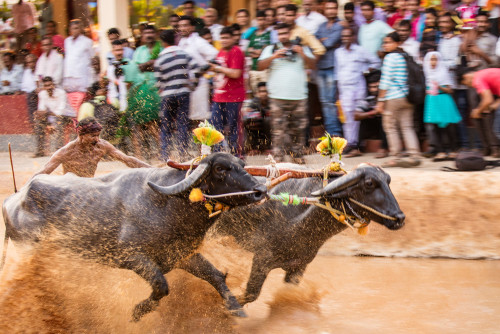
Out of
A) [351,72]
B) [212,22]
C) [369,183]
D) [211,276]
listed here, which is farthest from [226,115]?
[369,183]

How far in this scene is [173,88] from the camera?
28.9 ft

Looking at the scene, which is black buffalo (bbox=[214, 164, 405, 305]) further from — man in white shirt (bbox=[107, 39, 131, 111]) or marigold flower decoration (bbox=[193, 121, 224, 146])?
man in white shirt (bbox=[107, 39, 131, 111])

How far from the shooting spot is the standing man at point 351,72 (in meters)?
8.81

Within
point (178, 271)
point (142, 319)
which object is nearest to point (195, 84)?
point (178, 271)

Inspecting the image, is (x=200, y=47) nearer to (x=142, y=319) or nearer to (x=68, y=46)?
(x=68, y=46)

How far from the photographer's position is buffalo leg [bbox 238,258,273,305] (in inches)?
221

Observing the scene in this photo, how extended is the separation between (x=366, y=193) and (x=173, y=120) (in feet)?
13.8

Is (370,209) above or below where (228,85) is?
below

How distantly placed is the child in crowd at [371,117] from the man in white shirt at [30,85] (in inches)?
201

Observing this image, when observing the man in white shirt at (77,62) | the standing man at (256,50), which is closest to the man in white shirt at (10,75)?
the man in white shirt at (77,62)

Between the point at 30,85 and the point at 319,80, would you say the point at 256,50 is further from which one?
the point at 30,85

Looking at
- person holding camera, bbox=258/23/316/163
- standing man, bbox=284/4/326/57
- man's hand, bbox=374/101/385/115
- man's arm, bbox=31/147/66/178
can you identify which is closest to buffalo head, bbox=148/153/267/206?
man's arm, bbox=31/147/66/178

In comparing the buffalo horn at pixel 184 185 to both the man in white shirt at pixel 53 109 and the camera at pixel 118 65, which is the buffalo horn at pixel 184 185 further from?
the man in white shirt at pixel 53 109

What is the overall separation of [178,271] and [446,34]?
4.47 m
